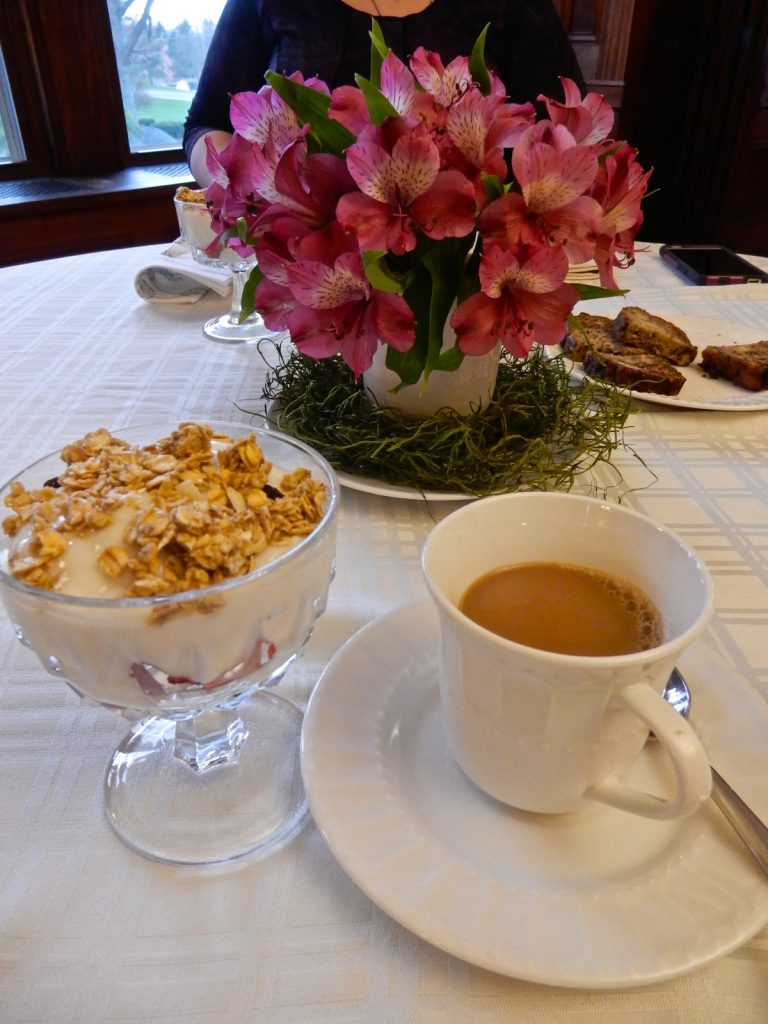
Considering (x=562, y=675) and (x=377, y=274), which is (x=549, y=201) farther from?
(x=562, y=675)

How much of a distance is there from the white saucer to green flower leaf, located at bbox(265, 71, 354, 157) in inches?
18.2

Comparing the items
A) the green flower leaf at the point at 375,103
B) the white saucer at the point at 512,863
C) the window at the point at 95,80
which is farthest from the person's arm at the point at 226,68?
the white saucer at the point at 512,863

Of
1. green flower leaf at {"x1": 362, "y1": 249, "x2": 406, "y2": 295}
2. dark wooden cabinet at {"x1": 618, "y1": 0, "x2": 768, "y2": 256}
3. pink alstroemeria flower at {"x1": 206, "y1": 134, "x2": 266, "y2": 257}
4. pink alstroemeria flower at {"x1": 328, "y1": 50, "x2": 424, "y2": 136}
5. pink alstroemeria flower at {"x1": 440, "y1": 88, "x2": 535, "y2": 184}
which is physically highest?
pink alstroemeria flower at {"x1": 328, "y1": 50, "x2": 424, "y2": 136}

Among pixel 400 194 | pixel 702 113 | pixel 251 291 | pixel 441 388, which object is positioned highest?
pixel 400 194

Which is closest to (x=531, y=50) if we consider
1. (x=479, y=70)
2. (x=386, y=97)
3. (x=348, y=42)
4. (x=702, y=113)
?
(x=348, y=42)

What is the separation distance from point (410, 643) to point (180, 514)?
0.21 meters

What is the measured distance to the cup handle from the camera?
361 mm

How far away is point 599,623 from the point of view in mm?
480

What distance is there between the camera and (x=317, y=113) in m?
0.67

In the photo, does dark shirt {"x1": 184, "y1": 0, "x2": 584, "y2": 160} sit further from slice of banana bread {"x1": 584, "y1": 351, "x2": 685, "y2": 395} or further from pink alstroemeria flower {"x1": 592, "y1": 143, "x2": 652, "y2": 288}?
pink alstroemeria flower {"x1": 592, "y1": 143, "x2": 652, "y2": 288}

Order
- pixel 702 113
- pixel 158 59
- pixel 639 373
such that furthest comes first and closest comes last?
1. pixel 702 113
2. pixel 158 59
3. pixel 639 373

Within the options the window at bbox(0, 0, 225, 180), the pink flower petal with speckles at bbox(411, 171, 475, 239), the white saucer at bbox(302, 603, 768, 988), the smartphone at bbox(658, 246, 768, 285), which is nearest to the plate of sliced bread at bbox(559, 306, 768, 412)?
the smartphone at bbox(658, 246, 768, 285)

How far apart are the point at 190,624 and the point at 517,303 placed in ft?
1.34

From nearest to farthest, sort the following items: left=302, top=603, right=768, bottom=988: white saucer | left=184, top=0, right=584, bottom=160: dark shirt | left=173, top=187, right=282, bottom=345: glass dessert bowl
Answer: left=302, top=603, right=768, bottom=988: white saucer
left=173, top=187, right=282, bottom=345: glass dessert bowl
left=184, top=0, right=584, bottom=160: dark shirt
